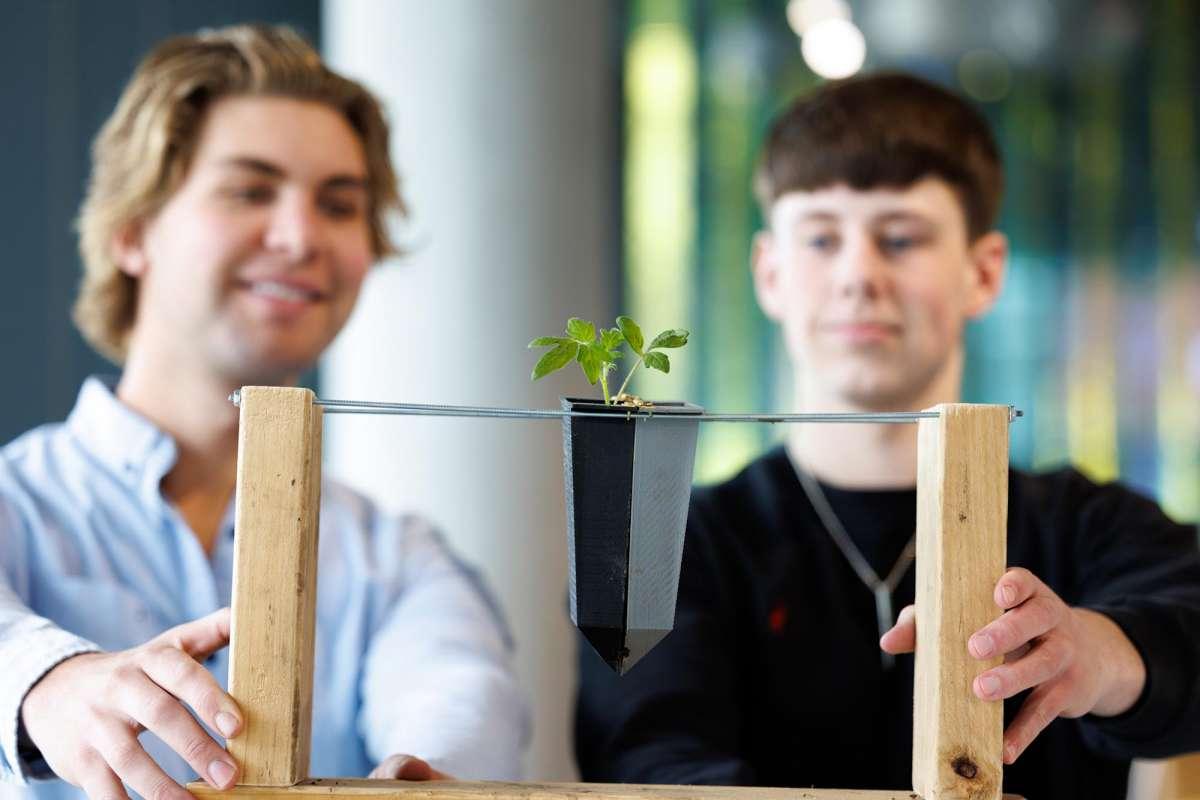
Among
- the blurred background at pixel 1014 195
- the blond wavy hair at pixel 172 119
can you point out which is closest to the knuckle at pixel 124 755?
the blond wavy hair at pixel 172 119

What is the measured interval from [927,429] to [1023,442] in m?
3.19

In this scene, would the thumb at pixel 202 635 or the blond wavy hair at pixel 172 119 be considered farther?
the blond wavy hair at pixel 172 119

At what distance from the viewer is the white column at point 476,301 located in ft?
8.39

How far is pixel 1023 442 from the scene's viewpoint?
12.6 feet

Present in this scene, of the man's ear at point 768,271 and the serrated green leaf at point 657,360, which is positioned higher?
the man's ear at point 768,271

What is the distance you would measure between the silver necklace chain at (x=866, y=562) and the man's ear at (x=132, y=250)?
2.79 ft

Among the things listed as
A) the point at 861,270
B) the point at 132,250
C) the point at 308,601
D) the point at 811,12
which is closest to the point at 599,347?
the point at 308,601

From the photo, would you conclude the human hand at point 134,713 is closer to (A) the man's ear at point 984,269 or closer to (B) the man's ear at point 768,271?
(B) the man's ear at point 768,271

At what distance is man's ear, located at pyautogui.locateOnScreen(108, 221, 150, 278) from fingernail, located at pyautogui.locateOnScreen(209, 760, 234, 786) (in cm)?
87

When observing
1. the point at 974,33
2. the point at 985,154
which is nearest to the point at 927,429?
the point at 985,154

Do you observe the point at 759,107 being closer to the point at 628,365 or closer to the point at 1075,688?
the point at 628,365

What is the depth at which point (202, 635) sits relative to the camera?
89 cm

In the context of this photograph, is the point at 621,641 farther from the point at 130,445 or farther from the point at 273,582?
the point at 130,445

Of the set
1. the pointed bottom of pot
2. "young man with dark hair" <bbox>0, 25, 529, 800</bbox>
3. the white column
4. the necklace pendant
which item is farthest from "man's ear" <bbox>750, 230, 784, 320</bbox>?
the white column
